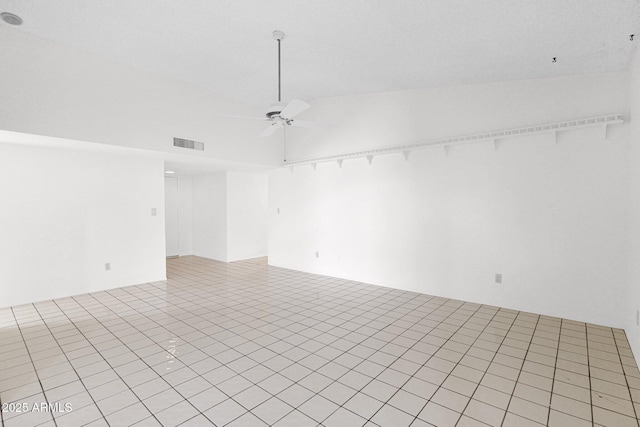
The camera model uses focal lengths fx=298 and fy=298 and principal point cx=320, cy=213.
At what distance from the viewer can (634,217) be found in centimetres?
286

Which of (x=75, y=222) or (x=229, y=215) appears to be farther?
(x=229, y=215)

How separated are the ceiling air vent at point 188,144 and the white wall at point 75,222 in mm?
922

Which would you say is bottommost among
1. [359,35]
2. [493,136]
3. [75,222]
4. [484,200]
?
[75,222]

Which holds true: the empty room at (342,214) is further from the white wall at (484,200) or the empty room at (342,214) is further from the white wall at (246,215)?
the white wall at (246,215)

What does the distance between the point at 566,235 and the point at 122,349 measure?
5119 mm

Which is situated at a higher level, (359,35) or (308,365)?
(359,35)

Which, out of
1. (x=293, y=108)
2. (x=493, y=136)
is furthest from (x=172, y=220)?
(x=493, y=136)

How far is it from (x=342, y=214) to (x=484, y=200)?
2493mm

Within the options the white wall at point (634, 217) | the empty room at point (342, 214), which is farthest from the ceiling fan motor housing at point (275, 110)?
the white wall at point (634, 217)

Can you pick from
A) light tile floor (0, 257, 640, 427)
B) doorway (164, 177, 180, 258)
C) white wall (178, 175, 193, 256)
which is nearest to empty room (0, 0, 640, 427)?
light tile floor (0, 257, 640, 427)

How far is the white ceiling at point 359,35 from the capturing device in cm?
259

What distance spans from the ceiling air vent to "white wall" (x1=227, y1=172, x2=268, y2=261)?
211 centimetres

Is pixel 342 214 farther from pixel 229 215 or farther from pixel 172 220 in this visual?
pixel 172 220

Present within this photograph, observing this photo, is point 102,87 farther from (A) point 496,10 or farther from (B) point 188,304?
(A) point 496,10
